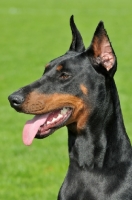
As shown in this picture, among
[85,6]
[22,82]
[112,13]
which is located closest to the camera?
[22,82]

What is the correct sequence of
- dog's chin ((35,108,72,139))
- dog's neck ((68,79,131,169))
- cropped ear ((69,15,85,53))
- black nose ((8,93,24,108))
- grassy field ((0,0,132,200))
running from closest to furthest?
black nose ((8,93,24,108)), dog's chin ((35,108,72,139)), dog's neck ((68,79,131,169)), cropped ear ((69,15,85,53)), grassy field ((0,0,132,200))

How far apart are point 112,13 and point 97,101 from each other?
30660 mm

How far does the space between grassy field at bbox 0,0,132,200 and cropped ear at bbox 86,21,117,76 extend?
2.93 meters

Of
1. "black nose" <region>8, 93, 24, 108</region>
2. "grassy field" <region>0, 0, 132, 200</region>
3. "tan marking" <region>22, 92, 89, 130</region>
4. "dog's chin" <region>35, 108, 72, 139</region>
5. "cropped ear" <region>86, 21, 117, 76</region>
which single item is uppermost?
"cropped ear" <region>86, 21, 117, 76</region>

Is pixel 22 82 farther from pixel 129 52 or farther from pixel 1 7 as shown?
pixel 1 7

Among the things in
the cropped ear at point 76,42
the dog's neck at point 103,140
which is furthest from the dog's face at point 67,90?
the cropped ear at point 76,42

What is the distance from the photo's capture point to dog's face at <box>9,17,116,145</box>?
5516mm

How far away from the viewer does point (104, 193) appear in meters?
5.61

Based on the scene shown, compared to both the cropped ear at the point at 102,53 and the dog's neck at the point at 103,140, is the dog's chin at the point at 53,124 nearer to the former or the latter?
the dog's neck at the point at 103,140

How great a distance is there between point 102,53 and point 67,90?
56 cm

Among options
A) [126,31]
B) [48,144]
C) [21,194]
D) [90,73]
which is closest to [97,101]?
[90,73]

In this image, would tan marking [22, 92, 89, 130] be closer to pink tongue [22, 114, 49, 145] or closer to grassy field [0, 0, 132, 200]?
pink tongue [22, 114, 49, 145]

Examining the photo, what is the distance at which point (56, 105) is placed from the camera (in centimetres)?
555

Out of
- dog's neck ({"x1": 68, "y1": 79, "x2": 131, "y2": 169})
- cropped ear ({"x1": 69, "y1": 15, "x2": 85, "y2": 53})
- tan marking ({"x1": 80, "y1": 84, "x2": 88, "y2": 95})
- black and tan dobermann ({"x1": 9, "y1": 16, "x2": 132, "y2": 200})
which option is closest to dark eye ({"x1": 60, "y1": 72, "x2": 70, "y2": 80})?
black and tan dobermann ({"x1": 9, "y1": 16, "x2": 132, "y2": 200})
